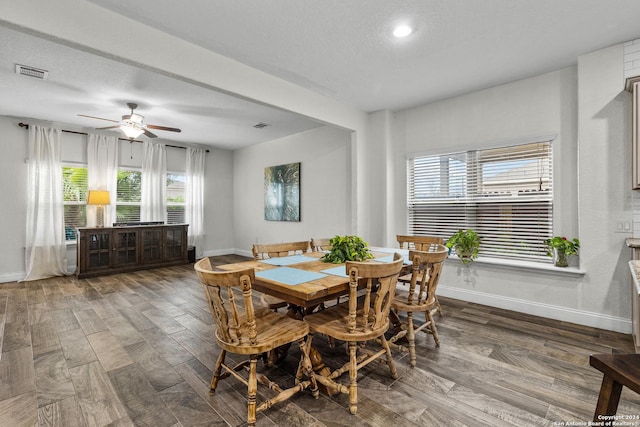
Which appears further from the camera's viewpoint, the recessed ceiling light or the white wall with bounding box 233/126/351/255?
the white wall with bounding box 233/126/351/255

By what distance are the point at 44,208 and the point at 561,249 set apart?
7.69 metres

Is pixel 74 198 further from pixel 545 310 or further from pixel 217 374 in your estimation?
pixel 545 310

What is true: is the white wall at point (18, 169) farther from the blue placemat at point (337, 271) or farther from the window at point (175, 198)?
the blue placemat at point (337, 271)

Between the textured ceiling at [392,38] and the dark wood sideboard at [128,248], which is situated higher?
the textured ceiling at [392,38]

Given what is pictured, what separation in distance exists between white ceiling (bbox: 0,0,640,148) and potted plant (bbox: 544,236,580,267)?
1.88 m

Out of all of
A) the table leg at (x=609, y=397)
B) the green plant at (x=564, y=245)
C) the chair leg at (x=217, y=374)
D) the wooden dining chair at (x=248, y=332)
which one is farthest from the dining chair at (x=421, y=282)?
the green plant at (x=564, y=245)

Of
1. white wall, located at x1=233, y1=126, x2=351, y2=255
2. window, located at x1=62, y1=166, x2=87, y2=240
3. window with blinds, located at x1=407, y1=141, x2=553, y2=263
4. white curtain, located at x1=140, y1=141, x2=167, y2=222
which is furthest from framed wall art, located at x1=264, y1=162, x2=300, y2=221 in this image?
window, located at x1=62, y1=166, x2=87, y2=240

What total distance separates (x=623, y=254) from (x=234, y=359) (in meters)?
3.75

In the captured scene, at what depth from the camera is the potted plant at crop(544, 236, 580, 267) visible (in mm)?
3129

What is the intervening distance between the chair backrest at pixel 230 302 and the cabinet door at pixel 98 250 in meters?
4.83

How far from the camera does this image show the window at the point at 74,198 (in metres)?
5.57

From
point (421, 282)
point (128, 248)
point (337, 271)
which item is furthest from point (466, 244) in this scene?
point (128, 248)

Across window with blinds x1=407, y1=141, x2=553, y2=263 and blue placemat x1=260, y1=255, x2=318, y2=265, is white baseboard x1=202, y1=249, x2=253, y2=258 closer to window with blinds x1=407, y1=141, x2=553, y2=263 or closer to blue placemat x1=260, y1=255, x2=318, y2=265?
window with blinds x1=407, y1=141, x2=553, y2=263

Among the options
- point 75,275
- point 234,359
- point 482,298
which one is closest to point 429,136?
point 482,298
